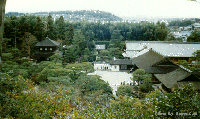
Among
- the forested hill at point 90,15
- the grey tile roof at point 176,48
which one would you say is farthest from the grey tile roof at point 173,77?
the forested hill at point 90,15

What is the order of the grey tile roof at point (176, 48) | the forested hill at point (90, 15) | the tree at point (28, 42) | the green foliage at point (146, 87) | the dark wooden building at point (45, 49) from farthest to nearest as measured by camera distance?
the forested hill at point (90, 15)
the dark wooden building at point (45, 49)
the tree at point (28, 42)
the grey tile roof at point (176, 48)
the green foliage at point (146, 87)

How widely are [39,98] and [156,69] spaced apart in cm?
1138

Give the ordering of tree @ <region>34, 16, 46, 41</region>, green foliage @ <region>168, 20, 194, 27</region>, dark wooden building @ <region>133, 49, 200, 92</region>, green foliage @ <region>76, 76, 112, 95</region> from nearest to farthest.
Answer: dark wooden building @ <region>133, 49, 200, 92</region>, green foliage @ <region>76, 76, 112, 95</region>, tree @ <region>34, 16, 46, 41</region>, green foliage @ <region>168, 20, 194, 27</region>

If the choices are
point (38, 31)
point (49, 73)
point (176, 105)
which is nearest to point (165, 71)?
point (49, 73)

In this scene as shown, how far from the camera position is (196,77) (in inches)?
362

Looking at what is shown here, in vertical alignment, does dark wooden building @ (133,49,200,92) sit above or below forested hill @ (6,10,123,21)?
below

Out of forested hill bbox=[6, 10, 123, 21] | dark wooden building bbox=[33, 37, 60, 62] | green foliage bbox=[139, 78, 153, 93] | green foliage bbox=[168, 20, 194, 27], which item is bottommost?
green foliage bbox=[139, 78, 153, 93]

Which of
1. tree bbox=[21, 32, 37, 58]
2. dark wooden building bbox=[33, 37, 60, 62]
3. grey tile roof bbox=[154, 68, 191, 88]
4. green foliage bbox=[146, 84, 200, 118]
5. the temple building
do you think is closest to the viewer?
green foliage bbox=[146, 84, 200, 118]

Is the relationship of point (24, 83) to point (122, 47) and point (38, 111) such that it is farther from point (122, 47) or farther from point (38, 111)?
point (122, 47)

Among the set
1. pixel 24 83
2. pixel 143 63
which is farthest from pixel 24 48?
pixel 24 83

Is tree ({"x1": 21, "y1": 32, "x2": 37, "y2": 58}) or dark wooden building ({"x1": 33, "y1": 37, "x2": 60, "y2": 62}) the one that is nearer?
tree ({"x1": 21, "y1": 32, "x2": 37, "y2": 58})

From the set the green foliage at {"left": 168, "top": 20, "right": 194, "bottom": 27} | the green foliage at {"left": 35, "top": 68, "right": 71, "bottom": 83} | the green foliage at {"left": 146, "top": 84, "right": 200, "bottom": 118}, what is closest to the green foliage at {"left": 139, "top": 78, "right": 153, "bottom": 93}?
the green foliage at {"left": 35, "top": 68, "right": 71, "bottom": 83}

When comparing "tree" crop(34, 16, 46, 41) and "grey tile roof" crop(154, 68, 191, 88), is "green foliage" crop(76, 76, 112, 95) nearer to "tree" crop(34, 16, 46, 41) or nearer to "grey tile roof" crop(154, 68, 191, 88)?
"grey tile roof" crop(154, 68, 191, 88)

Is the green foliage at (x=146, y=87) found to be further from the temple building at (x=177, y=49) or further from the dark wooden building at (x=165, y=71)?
the temple building at (x=177, y=49)
